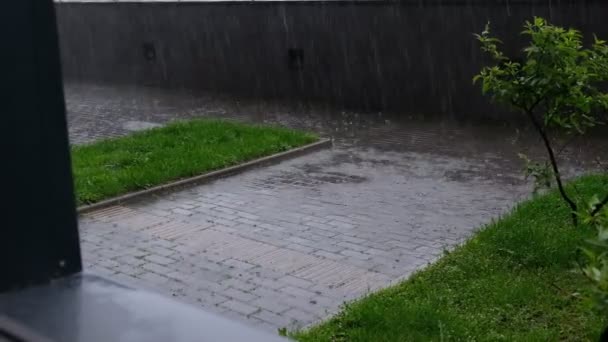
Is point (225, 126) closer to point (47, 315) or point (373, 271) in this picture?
point (373, 271)

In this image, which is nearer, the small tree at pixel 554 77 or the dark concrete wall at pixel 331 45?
the small tree at pixel 554 77

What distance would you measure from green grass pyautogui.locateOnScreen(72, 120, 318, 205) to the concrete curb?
10 centimetres

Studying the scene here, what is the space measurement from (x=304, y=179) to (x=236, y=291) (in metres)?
3.38

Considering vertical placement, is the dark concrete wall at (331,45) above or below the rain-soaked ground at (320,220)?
above

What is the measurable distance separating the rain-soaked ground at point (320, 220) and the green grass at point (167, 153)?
35cm

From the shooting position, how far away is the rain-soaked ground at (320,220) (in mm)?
5586

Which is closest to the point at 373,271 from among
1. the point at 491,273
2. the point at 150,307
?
the point at 491,273

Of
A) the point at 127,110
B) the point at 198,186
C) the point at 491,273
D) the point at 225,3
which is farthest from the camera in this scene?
the point at 225,3

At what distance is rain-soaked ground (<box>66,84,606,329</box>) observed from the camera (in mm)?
5586

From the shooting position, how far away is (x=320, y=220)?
23.4 feet

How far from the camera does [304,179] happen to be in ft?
28.7

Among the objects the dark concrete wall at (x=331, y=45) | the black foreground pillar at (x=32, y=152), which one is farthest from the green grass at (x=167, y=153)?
the black foreground pillar at (x=32, y=152)

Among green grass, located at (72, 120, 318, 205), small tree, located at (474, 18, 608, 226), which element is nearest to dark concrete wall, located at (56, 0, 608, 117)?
green grass, located at (72, 120, 318, 205)

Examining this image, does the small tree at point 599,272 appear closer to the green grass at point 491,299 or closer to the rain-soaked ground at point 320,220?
the green grass at point 491,299
